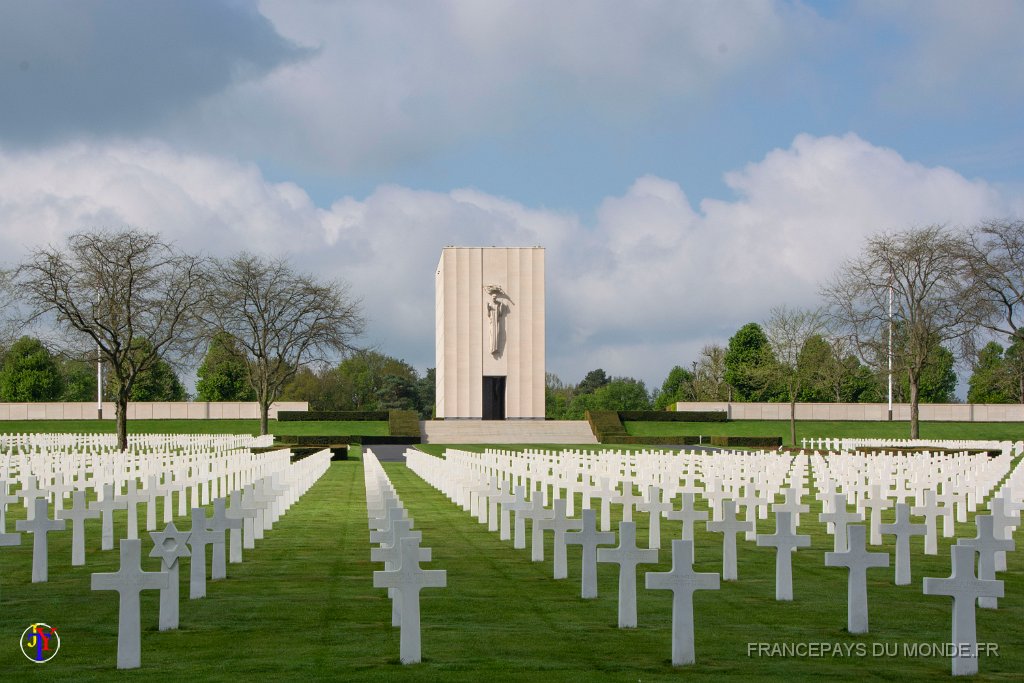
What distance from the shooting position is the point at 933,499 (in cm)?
1262

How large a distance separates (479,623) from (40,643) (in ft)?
10.1

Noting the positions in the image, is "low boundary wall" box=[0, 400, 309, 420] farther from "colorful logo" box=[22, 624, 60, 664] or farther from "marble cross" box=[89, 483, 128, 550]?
"colorful logo" box=[22, 624, 60, 664]

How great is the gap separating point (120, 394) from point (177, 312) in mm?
3460

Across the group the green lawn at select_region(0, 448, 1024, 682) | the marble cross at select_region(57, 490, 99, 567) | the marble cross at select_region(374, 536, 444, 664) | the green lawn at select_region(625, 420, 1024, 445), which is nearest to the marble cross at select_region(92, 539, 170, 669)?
the green lawn at select_region(0, 448, 1024, 682)

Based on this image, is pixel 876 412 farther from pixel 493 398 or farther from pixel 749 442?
pixel 493 398

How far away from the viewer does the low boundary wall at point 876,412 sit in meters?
77.2

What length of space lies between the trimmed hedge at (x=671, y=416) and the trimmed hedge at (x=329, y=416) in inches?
591

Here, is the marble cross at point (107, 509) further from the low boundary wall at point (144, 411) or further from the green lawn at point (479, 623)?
the low boundary wall at point (144, 411)

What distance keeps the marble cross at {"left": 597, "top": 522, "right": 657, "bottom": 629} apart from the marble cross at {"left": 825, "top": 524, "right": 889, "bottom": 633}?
129 centimetres

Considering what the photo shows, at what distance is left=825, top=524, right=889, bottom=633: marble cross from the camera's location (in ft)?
26.7

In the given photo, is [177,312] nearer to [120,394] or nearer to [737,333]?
[120,394]

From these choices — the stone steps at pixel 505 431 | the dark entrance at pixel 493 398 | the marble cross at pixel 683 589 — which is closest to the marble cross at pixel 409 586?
the marble cross at pixel 683 589

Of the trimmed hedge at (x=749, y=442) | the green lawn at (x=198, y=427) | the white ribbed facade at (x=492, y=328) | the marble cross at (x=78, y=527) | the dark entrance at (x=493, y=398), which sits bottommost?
the trimmed hedge at (x=749, y=442)

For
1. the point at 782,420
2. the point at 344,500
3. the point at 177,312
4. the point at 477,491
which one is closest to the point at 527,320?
the point at 782,420
